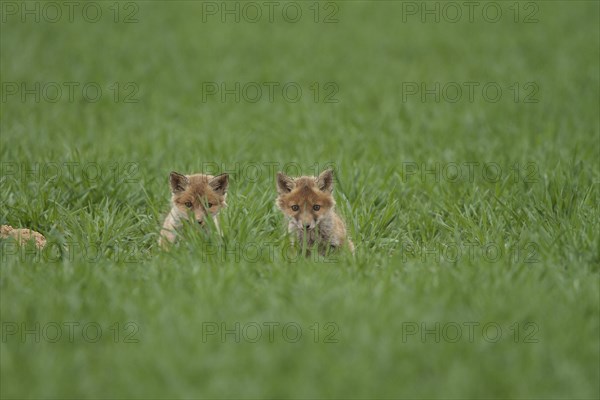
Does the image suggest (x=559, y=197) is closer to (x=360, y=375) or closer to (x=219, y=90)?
(x=360, y=375)

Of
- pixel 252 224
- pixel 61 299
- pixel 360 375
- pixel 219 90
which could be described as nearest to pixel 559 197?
pixel 252 224

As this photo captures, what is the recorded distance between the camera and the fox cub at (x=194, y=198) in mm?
7270

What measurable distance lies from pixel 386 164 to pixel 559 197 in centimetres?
275

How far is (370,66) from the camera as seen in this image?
18.0 metres

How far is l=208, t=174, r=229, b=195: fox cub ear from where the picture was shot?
757 centimetres
